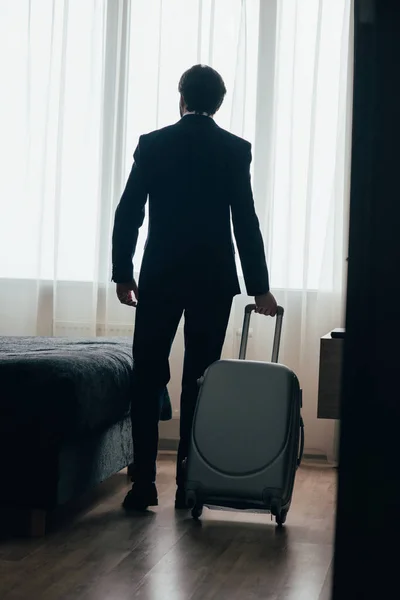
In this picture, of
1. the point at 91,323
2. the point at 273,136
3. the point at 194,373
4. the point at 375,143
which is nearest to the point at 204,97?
the point at 194,373

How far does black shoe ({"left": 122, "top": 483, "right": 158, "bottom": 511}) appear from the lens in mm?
2475

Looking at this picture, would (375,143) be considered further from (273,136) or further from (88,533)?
(273,136)

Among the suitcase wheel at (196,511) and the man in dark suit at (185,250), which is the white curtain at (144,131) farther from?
the suitcase wheel at (196,511)

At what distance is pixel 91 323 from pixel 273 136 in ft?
3.63

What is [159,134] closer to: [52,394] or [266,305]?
[266,305]

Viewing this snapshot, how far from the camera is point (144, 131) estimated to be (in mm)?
3764

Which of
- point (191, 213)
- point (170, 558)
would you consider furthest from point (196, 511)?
point (191, 213)

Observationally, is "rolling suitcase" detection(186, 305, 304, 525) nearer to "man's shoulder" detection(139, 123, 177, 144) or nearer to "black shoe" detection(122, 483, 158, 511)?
"black shoe" detection(122, 483, 158, 511)

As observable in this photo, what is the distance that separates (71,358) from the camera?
7.23 ft

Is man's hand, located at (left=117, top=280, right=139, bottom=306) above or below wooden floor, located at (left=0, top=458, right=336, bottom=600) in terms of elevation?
above

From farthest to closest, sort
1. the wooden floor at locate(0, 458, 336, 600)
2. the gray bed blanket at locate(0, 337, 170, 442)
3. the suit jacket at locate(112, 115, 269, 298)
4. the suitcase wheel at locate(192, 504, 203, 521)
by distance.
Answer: the suit jacket at locate(112, 115, 269, 298), the suitcase wheel at locate(192, 504, 203, 521), the gray bed blanket at locate(0, 337, 170, 442), the wooden floor at locate(0, 458, 336, 600)

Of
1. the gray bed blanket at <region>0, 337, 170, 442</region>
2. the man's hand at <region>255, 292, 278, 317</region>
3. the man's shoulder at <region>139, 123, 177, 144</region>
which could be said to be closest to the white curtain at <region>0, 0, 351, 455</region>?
the man's hand at <region>255, 292, 278, 317</region>

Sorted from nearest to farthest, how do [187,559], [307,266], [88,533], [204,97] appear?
1. [187,559]
2. [88,533]
3. [204,97]
4. [307,266]

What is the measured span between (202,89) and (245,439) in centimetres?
99
